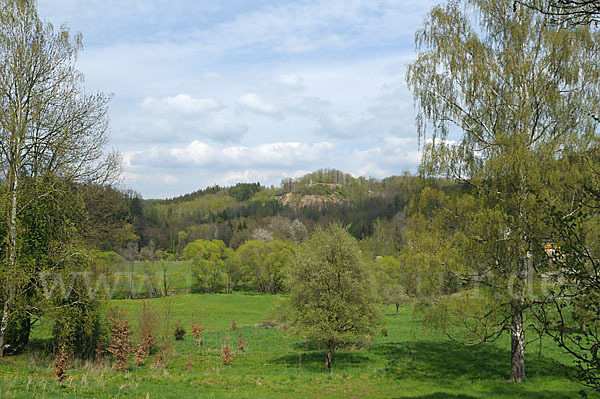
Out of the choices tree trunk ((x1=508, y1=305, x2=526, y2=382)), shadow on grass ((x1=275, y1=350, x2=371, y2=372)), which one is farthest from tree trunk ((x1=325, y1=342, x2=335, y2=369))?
tree trunk ((x1=508, y1=305, x2=526, y2=382))

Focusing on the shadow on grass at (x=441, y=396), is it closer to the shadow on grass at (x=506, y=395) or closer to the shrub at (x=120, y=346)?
the shadow on grass at (x=506, y=395)

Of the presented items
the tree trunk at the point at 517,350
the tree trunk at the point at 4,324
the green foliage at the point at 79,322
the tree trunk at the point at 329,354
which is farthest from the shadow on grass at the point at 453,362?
the tree trunk at the point at 4,324

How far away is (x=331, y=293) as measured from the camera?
20.2 metres

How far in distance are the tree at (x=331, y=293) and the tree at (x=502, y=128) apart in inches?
236

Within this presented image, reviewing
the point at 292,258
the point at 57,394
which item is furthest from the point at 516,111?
the point at 57,394

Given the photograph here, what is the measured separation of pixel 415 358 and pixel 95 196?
18427 mm

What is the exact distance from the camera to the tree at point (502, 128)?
14031 millimetres

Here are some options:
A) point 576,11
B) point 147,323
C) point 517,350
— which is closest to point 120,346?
point 147,323

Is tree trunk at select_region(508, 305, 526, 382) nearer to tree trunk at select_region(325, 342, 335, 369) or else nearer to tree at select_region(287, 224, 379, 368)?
tree at select_region(287, 224, 379, 368)

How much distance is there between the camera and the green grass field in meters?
12.6

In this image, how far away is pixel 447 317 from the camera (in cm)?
1517

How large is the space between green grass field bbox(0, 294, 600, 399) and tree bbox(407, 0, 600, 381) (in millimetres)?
1830

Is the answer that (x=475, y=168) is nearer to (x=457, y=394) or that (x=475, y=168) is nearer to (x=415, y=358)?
(x=457, y=394)

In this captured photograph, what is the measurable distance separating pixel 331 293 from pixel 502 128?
10.3m
